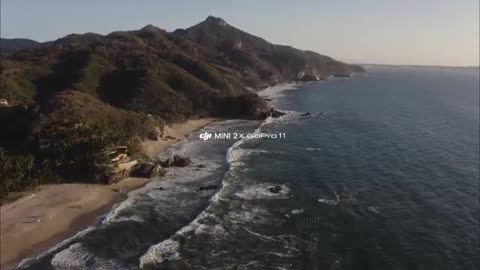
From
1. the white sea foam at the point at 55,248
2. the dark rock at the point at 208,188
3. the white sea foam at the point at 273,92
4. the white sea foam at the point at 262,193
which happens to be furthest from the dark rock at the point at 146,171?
the white sea foam at the point at 273,92

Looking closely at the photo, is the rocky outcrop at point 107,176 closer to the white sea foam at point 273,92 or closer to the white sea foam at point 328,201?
the white sea foam at point 328,201

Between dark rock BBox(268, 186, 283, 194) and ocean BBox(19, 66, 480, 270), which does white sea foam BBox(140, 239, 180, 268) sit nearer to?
ocean BBox(19, 66, 480, 270)

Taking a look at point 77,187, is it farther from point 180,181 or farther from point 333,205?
point 333,205

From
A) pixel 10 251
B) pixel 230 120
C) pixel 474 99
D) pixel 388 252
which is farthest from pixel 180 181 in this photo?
pixel 474 99

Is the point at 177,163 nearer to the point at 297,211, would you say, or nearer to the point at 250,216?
the point at 250,216

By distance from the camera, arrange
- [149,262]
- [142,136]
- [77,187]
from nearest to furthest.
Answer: [149,262]
[77,187]
[142,136]

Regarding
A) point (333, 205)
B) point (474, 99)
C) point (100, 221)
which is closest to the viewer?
point (100, 221)
